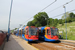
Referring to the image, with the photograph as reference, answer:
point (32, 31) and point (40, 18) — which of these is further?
point (40, 18)

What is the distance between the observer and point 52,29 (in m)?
15.8

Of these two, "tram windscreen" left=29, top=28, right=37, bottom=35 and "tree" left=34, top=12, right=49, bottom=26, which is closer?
"tram windscreen" left=29, top=28, right=37, bottom=35

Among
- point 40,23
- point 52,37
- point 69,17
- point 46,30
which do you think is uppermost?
point 69,17

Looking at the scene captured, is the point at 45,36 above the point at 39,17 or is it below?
below

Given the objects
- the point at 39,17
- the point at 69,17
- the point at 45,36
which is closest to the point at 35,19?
the point at 39,17

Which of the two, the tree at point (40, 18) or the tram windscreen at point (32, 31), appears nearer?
the tram windscreen at point (32, 31)

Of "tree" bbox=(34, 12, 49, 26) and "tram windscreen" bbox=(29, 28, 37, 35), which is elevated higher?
"tree" bbox=(34, 12, 49, 26)

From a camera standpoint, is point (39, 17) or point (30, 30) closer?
point (30, 30)

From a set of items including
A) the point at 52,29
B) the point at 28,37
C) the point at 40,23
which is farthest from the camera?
the point at 40,23

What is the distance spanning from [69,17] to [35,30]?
2040 inches

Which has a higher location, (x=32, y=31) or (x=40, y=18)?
(x=40, y=18)

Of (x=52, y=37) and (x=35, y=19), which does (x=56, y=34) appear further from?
(x=35, y=19)

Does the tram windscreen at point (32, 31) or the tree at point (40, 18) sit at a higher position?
the tree at point (40, 18)

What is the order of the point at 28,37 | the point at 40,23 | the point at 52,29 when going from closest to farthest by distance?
the point at 28,37
the point at 52,29
the point at 40,23
